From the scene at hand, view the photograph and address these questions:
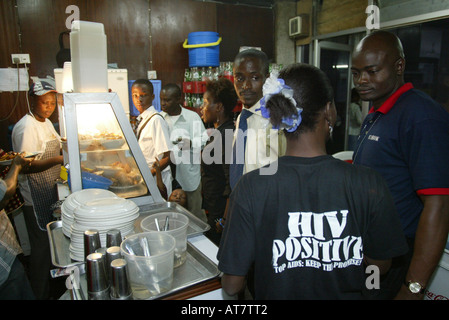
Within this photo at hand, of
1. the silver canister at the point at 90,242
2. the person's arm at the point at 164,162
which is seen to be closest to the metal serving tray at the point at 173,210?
the silver canister at the point at 90,242

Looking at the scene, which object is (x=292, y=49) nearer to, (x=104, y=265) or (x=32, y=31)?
(x=32, y=31)

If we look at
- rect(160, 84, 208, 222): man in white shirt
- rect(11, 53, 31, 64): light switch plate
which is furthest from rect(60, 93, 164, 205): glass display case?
rect(11, 53, 31, 64): light switch plate

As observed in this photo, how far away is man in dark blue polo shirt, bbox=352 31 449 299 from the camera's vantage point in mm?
1374

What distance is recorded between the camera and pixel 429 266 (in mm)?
1366

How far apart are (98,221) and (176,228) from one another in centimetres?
37

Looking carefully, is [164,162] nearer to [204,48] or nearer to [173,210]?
[173,210]

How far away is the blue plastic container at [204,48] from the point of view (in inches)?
188

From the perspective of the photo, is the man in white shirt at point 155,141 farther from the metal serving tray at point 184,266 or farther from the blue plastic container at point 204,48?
the metal serving tray at point 184,266

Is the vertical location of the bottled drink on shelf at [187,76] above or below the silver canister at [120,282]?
above

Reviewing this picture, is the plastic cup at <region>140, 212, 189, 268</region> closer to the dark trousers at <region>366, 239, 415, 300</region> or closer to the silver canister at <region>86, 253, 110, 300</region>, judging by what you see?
the silver canister at <region>86, 253, 110, 300</region>

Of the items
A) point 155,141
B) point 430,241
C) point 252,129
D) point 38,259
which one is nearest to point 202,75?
point 155,141

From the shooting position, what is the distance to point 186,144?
13.4 ft

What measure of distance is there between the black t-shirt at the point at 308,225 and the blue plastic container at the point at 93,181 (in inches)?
47.0
